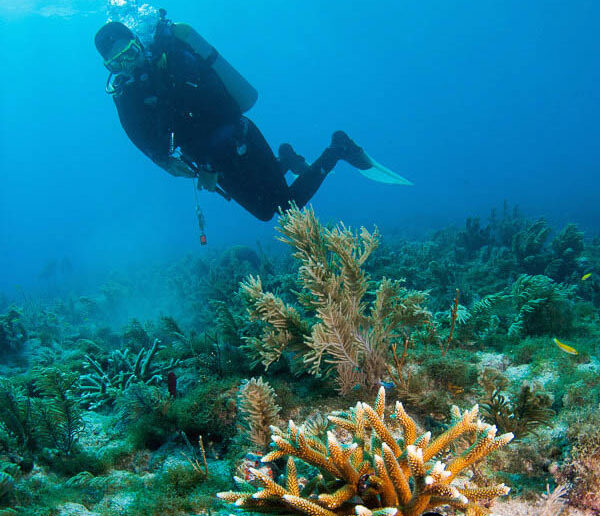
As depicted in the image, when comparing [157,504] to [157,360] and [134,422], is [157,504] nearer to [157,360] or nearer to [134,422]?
[134,422]

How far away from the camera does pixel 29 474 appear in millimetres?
2998

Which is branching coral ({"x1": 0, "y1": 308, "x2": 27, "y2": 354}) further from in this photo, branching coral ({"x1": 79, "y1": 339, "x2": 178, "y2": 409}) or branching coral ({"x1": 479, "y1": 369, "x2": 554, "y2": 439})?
branching coral ({"x1": 479, "y1": 369, "x2": 554, "y2": 439})

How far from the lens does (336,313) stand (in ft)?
9.52

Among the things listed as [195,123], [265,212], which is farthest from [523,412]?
[195,123]

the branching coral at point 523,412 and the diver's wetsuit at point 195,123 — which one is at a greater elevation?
the diver's wetsuit at point 195,123

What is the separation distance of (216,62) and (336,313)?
6.32 meters

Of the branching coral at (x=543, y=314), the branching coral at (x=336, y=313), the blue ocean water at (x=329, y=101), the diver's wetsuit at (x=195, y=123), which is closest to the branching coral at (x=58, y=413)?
the branching coral at (x=336, y=313)

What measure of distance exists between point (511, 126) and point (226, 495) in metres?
130

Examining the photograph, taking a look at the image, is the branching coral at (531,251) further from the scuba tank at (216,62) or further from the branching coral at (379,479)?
the scuba tank at (216,62)

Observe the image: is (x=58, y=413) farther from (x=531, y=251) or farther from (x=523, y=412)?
(x=531, y=251)

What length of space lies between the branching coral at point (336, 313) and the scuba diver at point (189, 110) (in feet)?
10.7

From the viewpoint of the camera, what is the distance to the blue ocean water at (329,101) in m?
80.1

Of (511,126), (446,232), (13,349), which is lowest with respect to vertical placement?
(13,349)

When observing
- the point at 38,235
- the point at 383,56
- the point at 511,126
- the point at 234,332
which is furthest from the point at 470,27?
the point at 38,235
